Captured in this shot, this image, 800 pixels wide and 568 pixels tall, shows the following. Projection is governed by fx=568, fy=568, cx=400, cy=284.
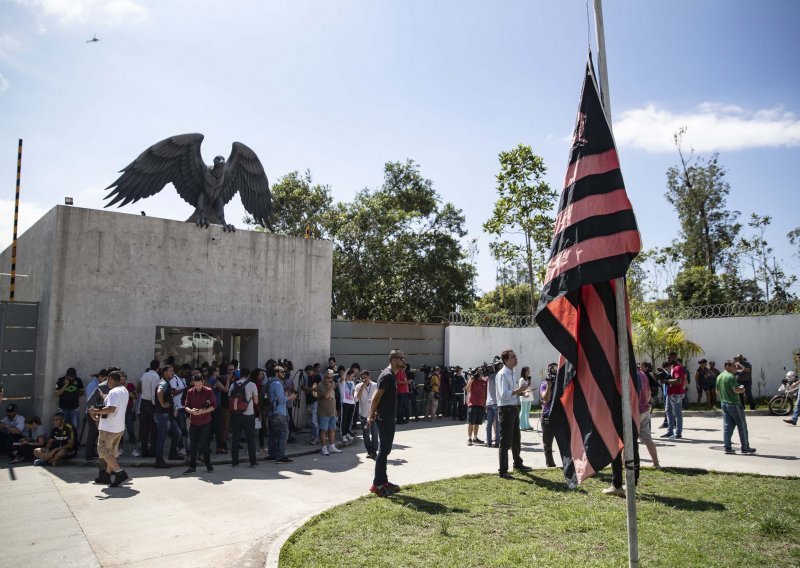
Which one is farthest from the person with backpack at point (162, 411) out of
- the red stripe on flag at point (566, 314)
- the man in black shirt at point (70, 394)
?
the red stripe on flag at point (566, 314)

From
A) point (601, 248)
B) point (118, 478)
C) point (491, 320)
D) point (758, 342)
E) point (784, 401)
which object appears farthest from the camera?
point (491, 320)

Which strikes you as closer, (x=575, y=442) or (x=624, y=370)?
(x=624, y=370)

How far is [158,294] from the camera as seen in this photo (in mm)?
13984

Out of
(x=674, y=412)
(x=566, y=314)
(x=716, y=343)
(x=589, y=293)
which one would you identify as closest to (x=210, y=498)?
(x=566, y=314)

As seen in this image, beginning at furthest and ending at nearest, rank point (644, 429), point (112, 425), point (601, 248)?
point (644, 429) → point (112, 425) → point (601, 248)

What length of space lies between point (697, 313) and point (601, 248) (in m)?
19.4

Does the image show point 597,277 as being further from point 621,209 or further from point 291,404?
point 291,404

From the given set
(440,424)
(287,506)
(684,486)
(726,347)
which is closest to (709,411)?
(726,347)

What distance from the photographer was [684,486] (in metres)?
8.41

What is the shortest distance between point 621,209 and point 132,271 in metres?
12.3

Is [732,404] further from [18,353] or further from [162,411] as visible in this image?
[18,353]

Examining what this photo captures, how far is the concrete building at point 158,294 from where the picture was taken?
41.8 feet

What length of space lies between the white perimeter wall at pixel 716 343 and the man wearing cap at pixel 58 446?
1327 centimetres

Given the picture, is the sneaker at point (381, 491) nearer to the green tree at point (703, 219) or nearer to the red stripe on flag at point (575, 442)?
the red stripe on flag at point (575, 442)
